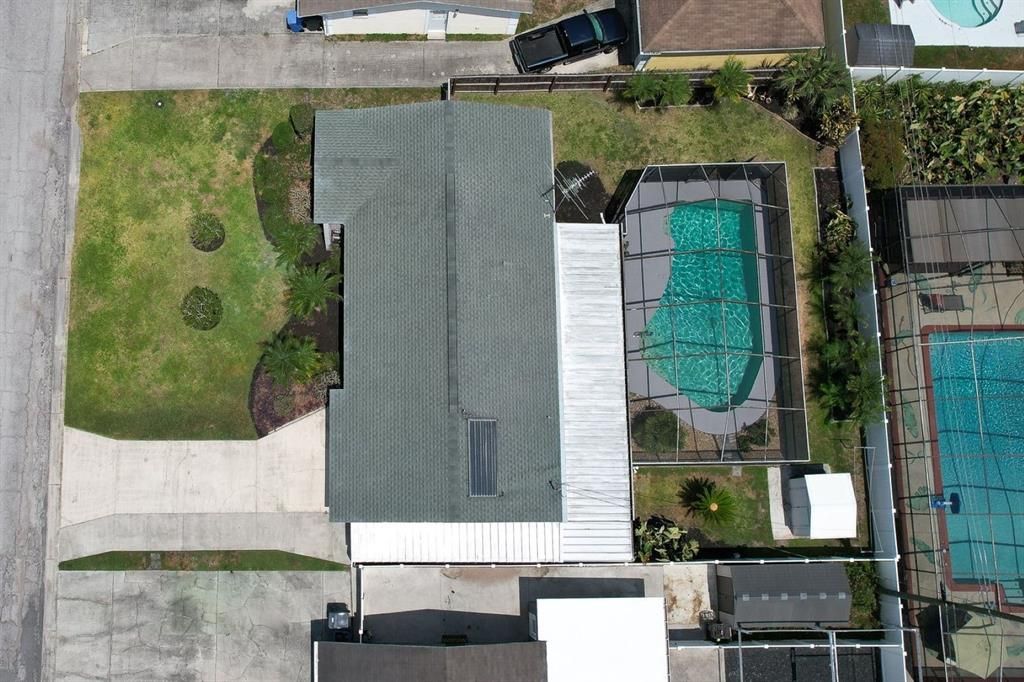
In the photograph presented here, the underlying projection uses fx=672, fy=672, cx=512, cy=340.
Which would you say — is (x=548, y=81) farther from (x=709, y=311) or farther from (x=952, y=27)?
(x=952, y=27)

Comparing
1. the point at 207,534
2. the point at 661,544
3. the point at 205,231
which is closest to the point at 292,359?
the point at 205,231

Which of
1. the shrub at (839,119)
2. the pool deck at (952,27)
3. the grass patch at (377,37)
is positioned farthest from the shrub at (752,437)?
the grass patch at (377,37)

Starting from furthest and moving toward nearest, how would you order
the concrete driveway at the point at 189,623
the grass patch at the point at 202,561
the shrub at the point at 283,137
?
1. the shrub at the point at 283,137
2. the grass patch at the point at 202,561
3. the concrete driveway at the point at 189,623

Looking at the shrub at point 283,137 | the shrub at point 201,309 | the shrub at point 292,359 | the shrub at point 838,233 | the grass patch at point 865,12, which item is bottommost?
the shrub at point 292,359

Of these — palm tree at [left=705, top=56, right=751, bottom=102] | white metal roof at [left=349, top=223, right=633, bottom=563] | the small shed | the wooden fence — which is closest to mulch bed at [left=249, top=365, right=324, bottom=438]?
white metal roof at [left=349, top=223, right=633, bottom=563]

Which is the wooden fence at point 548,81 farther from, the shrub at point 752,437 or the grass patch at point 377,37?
the shrub at point 752,437

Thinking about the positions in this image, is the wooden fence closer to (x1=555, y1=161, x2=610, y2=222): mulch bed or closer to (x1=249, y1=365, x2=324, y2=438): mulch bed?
(x1=555, y1=161, x2=610, y2=222): mulch bed

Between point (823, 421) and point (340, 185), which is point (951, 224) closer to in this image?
point (823, 421)
